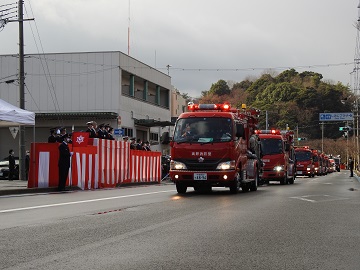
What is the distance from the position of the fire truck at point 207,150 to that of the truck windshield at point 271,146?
11316mm

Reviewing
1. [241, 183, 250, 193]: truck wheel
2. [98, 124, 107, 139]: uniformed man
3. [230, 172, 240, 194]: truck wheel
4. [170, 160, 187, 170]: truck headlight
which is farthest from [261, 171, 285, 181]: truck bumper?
[170, 160, 187, 170]: truck headlight

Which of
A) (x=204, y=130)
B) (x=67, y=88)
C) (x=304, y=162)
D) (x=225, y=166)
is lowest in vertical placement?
(x=304, y=162)

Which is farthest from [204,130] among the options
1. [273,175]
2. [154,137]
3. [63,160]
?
[154,137]

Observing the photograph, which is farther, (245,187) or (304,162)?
(304,162)

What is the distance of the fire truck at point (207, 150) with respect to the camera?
16.0 metres

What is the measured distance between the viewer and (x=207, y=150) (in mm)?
16031

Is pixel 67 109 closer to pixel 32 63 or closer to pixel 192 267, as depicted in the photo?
pixel 32 63

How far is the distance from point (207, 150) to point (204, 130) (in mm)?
718

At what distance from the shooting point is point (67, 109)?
146ft

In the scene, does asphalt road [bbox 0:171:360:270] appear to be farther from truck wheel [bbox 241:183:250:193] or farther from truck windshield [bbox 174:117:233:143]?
truck wheel [bbox 241:183:250:193]

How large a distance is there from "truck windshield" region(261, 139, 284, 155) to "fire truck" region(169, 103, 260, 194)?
11.3 meters

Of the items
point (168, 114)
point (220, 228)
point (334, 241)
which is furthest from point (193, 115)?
point (168, 114)

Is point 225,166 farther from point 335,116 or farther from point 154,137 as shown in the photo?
point 335,116

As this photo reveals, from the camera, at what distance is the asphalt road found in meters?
5.96
